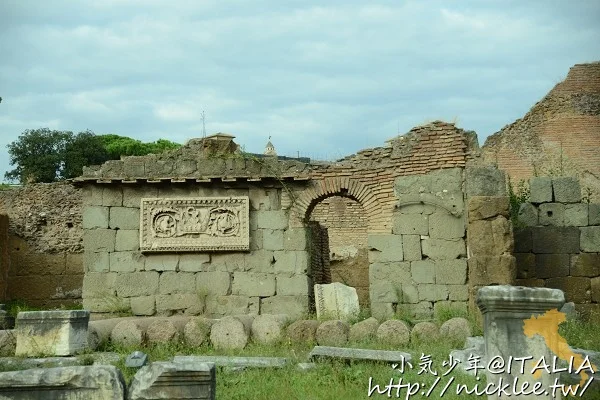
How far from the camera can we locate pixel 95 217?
14.6 m

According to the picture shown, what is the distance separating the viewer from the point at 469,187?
1292 cm

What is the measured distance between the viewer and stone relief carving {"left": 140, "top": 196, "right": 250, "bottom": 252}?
14.3 metres

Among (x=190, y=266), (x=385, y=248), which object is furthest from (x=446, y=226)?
(x=190, y=266)

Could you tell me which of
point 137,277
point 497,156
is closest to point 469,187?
point 137,277

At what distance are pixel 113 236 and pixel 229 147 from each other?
102 inches

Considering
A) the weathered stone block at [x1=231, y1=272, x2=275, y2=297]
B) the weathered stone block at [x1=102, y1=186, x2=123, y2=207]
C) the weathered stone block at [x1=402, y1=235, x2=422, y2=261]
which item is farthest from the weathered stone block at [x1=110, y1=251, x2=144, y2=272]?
the weathered stone block at [x1=402, y1=235, x2=422, y2=261]

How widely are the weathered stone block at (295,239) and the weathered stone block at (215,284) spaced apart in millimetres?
1156

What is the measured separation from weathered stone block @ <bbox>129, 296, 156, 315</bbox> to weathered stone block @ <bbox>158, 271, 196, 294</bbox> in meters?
0.24

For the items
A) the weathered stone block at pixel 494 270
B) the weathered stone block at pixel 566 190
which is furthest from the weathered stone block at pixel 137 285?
the weathered stone block at pixel 566 190

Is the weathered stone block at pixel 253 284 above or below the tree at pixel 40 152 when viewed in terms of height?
below

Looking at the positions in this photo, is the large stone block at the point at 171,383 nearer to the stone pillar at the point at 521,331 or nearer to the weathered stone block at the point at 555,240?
the stone pillar at the point at 521,331

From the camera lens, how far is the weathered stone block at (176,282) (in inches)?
565

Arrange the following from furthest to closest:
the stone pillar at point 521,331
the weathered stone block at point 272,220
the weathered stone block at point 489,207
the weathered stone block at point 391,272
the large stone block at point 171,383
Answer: the weathered stone block at point 272,220 < the weathered stone block at point 391,272 < the weathered stone block at point 489,207 < the stone pillar at point 521,331 < the large stone block at point 171,383

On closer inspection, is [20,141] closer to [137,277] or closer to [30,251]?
[30,251]
